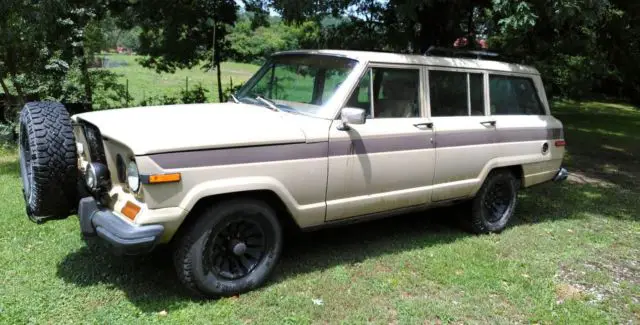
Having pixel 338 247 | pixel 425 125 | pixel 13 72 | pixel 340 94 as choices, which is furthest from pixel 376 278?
pixel 13 72

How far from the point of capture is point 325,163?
4.40 m

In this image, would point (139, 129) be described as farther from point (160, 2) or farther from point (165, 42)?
point (165, 42)

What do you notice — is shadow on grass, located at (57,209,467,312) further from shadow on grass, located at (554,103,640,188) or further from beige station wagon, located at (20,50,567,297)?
shadow on grass, located at (554,103,640,188)

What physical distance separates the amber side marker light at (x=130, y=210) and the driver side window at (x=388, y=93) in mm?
1929

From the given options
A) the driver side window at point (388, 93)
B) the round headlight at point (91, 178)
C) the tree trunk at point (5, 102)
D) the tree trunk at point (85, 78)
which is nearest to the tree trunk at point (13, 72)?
the tree trunk at point (5, 102)

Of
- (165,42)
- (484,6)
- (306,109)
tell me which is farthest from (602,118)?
(306,109)

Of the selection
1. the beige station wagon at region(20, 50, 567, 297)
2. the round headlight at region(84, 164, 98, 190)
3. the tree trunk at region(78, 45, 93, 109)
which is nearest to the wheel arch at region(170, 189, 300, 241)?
the beige station wagon at region(20, 50, 567, 297)

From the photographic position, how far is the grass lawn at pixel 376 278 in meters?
3.99

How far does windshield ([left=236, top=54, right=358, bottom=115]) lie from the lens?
476 centimetres

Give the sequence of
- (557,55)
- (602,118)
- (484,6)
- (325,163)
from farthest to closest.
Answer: (602,118) → (557,55) → (484,6) → (325,163)

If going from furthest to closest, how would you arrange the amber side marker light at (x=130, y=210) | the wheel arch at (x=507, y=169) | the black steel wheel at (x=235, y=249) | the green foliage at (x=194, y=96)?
1. the green foliage at (x=194, y=96)
2. the wheel arch at (x=507, y=169)
3. the black steel wheel at (x=235, y=249)
4. the amber side marker light at (x=130, y=210)

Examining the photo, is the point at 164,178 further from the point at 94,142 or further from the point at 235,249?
the point at 94,142

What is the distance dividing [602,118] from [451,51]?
1559cm

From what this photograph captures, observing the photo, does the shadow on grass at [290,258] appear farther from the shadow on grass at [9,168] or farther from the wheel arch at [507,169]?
the shadow on grass at [9,168]
